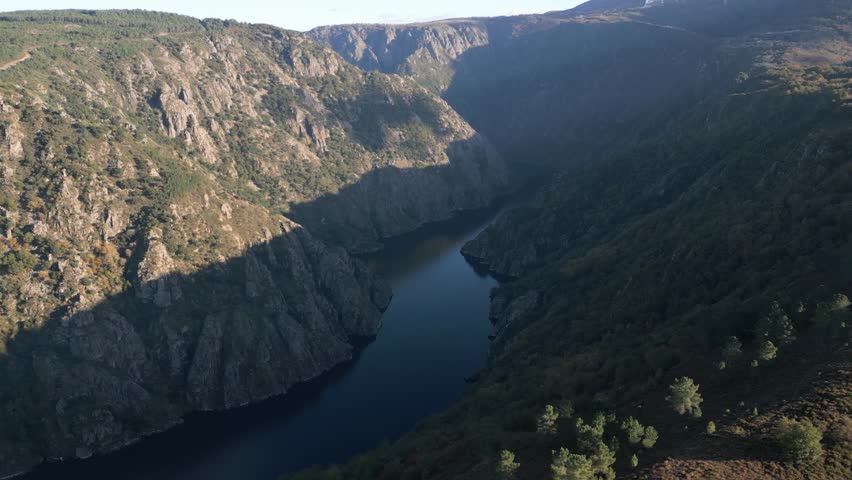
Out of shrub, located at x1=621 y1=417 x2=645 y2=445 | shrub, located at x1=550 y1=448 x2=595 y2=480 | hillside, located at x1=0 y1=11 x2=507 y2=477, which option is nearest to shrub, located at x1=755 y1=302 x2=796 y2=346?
shrub, located at x1=621 y1=417 x2=645 y2=445

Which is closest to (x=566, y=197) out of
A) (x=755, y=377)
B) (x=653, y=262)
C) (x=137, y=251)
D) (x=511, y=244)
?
(x=511, y=244)

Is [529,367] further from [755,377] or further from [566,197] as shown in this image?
[566,197]

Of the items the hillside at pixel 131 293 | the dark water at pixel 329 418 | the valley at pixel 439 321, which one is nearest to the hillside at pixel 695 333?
the valley at pixel 439 321

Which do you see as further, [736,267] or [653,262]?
[653,262]

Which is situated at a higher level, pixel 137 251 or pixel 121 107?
pixel 121 107

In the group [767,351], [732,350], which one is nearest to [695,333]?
[732,350]

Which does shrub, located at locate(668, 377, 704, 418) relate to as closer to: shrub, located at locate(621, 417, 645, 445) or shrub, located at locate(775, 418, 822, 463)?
shrub, located at locate(621, 417, 645, 445)

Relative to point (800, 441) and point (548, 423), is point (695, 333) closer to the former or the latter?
point (548, 423)
